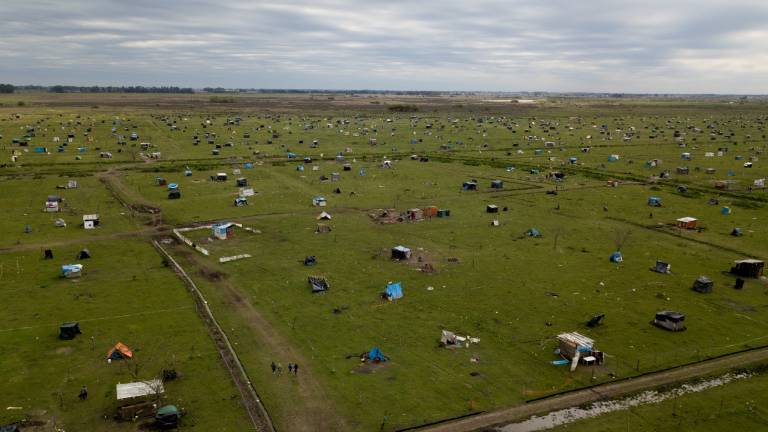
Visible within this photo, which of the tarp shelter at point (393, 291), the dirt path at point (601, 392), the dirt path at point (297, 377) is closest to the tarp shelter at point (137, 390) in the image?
the dirt path at point (297, 377)

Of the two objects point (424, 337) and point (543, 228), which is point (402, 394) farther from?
point (543, 228)

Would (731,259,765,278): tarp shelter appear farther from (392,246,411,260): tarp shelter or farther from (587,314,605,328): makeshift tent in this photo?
(392,246,411,260): tarp shelter

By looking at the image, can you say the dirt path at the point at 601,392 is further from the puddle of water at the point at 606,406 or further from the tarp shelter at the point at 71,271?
the tarp shelter at the point at 71,271

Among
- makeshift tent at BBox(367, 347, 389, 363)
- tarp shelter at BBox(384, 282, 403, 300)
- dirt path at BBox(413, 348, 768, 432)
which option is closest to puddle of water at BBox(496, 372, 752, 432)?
dirt path at BBox(413, 348, 768, 432)

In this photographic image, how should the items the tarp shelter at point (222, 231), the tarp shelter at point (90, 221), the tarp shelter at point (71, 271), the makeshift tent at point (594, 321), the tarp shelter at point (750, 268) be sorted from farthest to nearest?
the tarp shelter at point (90, 221), the tarp shelter at point (222, 231), the tarp shelter at point (750, 268), the tarp shelter at point (71, 271), the makeshift tent at point (594, 321)

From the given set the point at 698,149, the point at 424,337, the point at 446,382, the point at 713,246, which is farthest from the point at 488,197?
the point at 698,149
